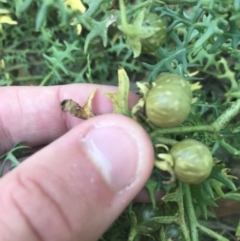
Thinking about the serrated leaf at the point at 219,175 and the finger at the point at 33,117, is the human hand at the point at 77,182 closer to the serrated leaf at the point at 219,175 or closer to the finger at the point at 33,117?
the serrated leaf at the point at 219,175

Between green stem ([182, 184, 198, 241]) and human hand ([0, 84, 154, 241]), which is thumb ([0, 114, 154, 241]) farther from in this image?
green stem ([182, 184, 198, 241])

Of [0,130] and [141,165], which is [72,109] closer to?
[141,165]

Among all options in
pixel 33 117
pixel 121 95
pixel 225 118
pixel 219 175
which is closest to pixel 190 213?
pixel 219 175

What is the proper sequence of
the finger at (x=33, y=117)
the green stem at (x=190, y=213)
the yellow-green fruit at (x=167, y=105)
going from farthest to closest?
1. the finger at (x=33, y=117)
2. the green stem at (x=190, y=213)
3. the yellow-green fruit at (x=167, y=105)

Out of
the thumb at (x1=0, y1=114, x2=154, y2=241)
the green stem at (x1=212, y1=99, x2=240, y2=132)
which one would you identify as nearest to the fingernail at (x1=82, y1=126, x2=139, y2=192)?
the thumb at (x1=0, y1=114, x2=154, y2=241)

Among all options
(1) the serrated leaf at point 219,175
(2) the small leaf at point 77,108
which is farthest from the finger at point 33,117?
(1) the serrated leaf at point 219,175

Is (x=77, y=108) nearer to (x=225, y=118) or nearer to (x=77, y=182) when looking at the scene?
(x=77, y=182)
